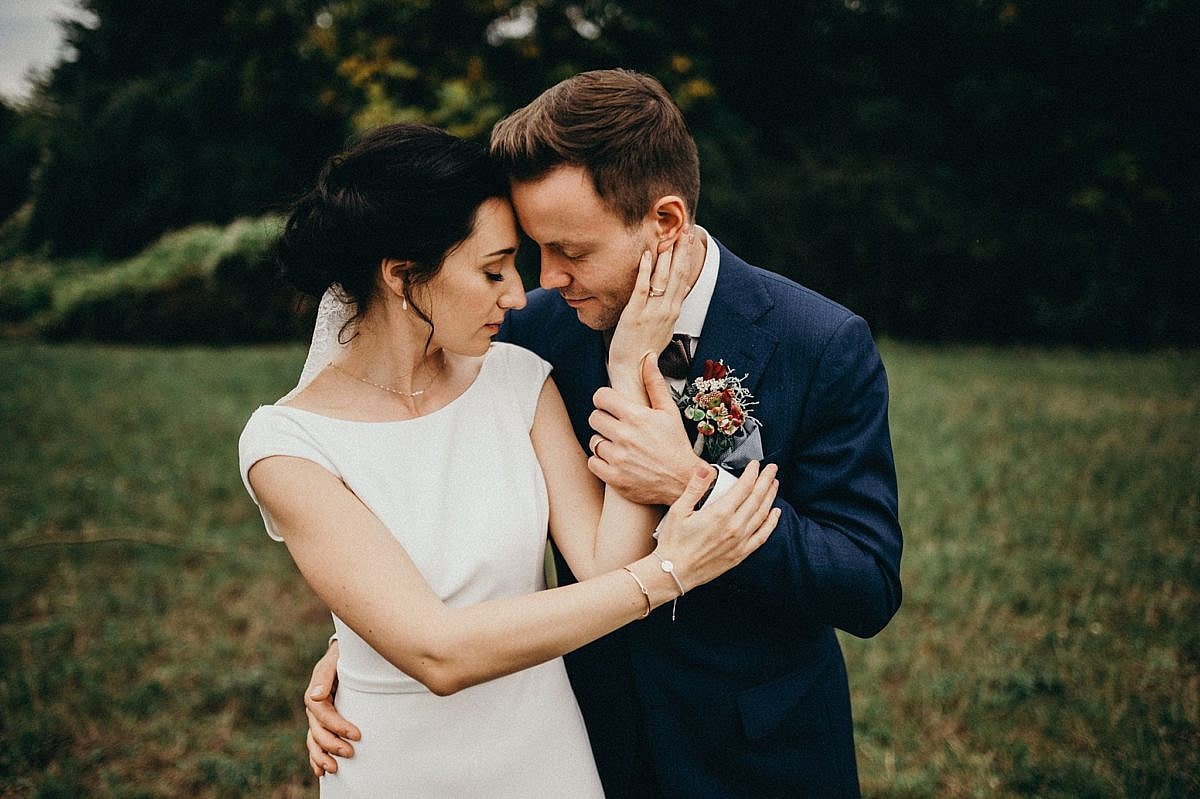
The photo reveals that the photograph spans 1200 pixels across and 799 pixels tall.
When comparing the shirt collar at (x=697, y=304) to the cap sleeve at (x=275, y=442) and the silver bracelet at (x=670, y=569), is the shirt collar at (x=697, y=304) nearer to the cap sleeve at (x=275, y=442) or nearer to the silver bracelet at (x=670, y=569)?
the silver bracelet at (x=670, y=569)

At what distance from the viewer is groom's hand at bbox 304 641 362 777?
77.5 inches

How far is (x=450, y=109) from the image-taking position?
1048cm

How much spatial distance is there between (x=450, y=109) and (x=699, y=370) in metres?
9.35

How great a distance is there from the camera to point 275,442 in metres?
1.81

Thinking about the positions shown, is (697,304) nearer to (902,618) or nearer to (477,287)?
(477,287)

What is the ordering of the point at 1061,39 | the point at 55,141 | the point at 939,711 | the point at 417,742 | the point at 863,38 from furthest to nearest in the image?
the point at 55,141
the point at 863,38
the point at 1061,39
the point at 939,711
the point at 417,742

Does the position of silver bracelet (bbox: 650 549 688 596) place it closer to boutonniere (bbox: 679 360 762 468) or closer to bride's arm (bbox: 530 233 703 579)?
bride's arm (bbox: 530 233 703 579)

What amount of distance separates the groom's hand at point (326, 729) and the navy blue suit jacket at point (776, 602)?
603 mm

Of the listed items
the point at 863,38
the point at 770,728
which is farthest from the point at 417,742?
the point at 863,38

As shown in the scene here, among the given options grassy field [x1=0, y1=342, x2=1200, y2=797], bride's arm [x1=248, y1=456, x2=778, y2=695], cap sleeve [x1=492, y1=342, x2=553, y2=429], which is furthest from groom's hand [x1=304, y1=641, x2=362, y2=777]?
grassy field [x1=0, y1=342, x2=1200, y2=797]

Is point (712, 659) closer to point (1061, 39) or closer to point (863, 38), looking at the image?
point (1061, 39)

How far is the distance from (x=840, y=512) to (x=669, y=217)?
2.65 feet

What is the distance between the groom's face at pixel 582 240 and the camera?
2.03 metres

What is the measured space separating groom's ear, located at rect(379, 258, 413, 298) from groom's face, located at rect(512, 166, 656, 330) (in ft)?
1.02
